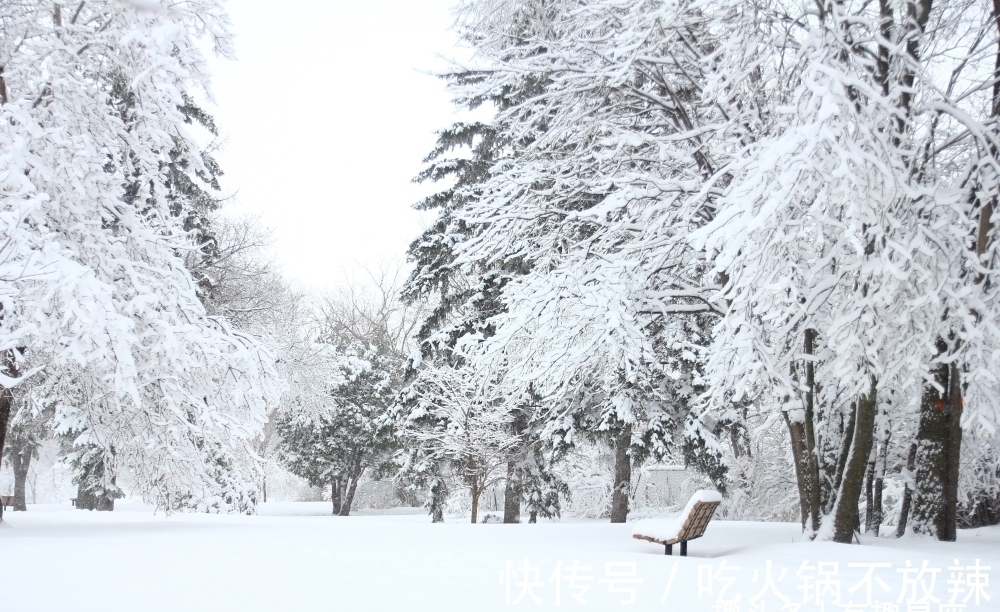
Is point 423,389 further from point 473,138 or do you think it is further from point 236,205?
point 236,205

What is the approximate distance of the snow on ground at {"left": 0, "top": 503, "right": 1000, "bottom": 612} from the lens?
4.36 metres

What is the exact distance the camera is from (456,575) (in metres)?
5.25

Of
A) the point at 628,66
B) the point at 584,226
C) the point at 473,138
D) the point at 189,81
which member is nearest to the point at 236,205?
the point at 473,138

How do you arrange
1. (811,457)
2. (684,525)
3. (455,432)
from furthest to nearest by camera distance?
(455,432) < (811,457) < (684,525)

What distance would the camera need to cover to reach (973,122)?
6340 millimetres

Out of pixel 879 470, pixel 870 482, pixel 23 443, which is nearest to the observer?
pixel 870 482

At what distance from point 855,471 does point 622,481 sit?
26.3ft

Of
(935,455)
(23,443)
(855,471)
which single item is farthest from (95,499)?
(935,455)

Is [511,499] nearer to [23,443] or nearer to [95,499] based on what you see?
[95,499]

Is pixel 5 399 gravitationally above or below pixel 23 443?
above

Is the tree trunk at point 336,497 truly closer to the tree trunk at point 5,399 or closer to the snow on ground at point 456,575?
the tree trunk at point 5,399

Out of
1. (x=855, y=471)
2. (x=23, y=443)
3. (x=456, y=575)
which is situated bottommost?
(x=23, y=443)

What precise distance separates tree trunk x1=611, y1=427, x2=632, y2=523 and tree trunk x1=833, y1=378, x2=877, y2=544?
23.5ft

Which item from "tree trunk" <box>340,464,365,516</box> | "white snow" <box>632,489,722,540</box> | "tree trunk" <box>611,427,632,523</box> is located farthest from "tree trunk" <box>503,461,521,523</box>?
"tree trunk" <box>340,464,365,516</box>
